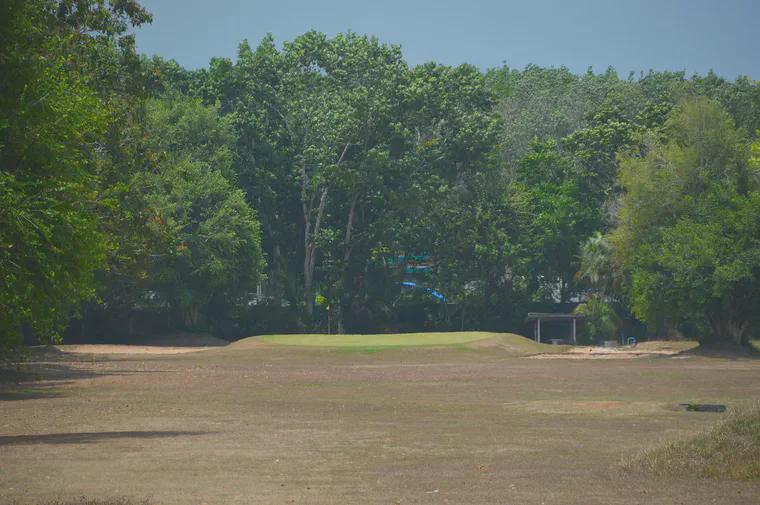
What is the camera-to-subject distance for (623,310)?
71000 millimetres

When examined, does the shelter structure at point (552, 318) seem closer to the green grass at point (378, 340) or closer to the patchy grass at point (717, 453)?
the green grass at point (378, 340)

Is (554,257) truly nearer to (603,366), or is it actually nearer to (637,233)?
(637,233)

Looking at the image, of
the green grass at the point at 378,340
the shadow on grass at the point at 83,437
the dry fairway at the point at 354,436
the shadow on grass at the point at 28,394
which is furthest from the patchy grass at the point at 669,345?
the shadow on grass at the point at 83,437

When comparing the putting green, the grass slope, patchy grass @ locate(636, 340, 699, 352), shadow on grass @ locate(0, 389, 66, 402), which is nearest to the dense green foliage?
patchy grass @ locate(636, 340, 699, 352)

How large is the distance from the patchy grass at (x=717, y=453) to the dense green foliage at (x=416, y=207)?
38169 mm

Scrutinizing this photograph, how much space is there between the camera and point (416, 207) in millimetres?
70000

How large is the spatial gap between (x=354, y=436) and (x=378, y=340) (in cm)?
3769

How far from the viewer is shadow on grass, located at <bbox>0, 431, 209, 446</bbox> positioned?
48.4 feet

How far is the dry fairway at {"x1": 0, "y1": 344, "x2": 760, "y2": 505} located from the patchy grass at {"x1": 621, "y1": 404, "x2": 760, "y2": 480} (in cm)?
33

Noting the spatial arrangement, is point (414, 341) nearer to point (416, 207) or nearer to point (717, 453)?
point (416, 207)

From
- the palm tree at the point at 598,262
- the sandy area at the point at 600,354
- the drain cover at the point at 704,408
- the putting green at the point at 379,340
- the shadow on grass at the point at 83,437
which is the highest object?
the palm tree at the point at 598,262

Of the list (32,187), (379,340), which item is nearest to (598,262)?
(379,340)

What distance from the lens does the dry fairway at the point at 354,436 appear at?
10672mm

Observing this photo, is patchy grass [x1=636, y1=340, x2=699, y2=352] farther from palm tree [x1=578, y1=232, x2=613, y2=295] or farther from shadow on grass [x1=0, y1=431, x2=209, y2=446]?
shadow on grass [x1=0, y1=431, x2=209, y2=446]
